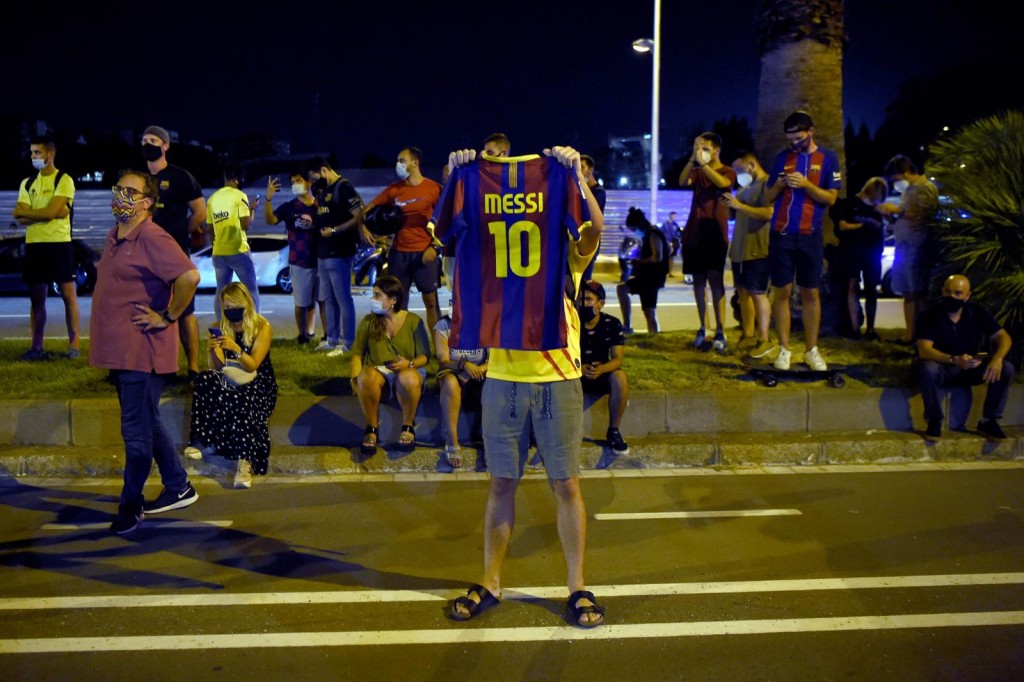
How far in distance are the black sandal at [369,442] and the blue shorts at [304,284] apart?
307 cm

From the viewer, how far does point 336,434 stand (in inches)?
314

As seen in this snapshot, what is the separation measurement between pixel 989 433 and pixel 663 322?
22.2ft

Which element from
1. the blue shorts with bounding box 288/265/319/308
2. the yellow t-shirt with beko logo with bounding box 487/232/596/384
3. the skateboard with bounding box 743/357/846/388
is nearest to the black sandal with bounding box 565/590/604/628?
the yellow t-shirt with beko logo with bounding box 487/232/596/384

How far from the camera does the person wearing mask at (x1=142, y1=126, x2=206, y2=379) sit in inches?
320

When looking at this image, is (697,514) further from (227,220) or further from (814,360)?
(227,220)

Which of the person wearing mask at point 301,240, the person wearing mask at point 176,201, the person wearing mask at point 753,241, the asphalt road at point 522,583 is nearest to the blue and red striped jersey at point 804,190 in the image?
the person wearing mask at point 753,241

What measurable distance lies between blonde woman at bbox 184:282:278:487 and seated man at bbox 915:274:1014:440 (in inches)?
204

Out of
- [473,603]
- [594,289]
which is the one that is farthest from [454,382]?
[473,603]

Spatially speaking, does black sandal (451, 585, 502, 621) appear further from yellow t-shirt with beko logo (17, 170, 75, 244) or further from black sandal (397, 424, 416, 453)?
yellow t-shirt with beko logo (17, 170, 75, 244)

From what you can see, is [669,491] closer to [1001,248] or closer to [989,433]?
[989,433]

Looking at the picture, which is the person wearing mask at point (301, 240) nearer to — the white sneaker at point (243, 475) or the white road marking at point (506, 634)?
the white sneaker at point (243, 475)

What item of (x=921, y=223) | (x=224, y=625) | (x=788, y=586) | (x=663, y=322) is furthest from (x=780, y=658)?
(x=663, y=322)

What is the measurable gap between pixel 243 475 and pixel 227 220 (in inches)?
134

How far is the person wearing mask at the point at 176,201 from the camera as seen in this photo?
26.7ft
